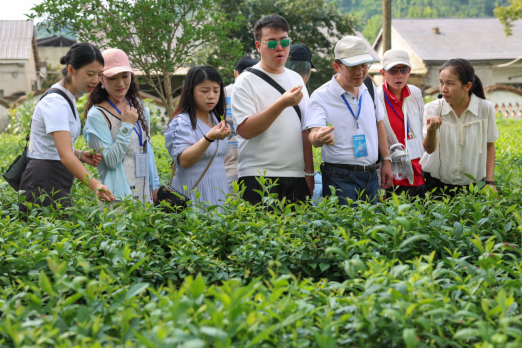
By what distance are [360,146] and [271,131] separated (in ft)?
1.96

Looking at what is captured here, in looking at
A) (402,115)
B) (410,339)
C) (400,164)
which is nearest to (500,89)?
(402,115)

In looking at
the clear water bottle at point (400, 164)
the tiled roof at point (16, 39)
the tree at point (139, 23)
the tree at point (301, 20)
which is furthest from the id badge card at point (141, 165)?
the tiled roof at point (16, 39)

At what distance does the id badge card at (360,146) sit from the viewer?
349cm

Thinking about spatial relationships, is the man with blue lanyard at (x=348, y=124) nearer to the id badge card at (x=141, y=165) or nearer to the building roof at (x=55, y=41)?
the id badge card at (x=141, y=165)

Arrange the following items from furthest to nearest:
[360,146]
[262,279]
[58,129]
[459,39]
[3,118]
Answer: [459,39] → [3,118] → [360,146] → [58,129] → [262,279]

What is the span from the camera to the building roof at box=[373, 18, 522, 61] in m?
29.7

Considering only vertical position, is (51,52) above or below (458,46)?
above

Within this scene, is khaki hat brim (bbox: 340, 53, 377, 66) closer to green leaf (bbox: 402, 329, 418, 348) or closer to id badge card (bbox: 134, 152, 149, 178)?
id badge card (bbox: 134, 152, 149, 178)

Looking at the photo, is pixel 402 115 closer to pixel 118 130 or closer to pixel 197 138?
pixel 197 138

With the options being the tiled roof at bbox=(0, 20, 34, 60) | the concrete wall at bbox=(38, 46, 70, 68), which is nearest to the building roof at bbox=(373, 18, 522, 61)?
the tiled roof at bbox=(0, 20, 34, 60)

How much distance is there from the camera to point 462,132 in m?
3.88

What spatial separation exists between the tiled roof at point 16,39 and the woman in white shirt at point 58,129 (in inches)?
1072

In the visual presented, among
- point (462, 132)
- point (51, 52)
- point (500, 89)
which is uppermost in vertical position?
point (51, 52)

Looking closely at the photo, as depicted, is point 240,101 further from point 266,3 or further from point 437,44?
point 437,44
